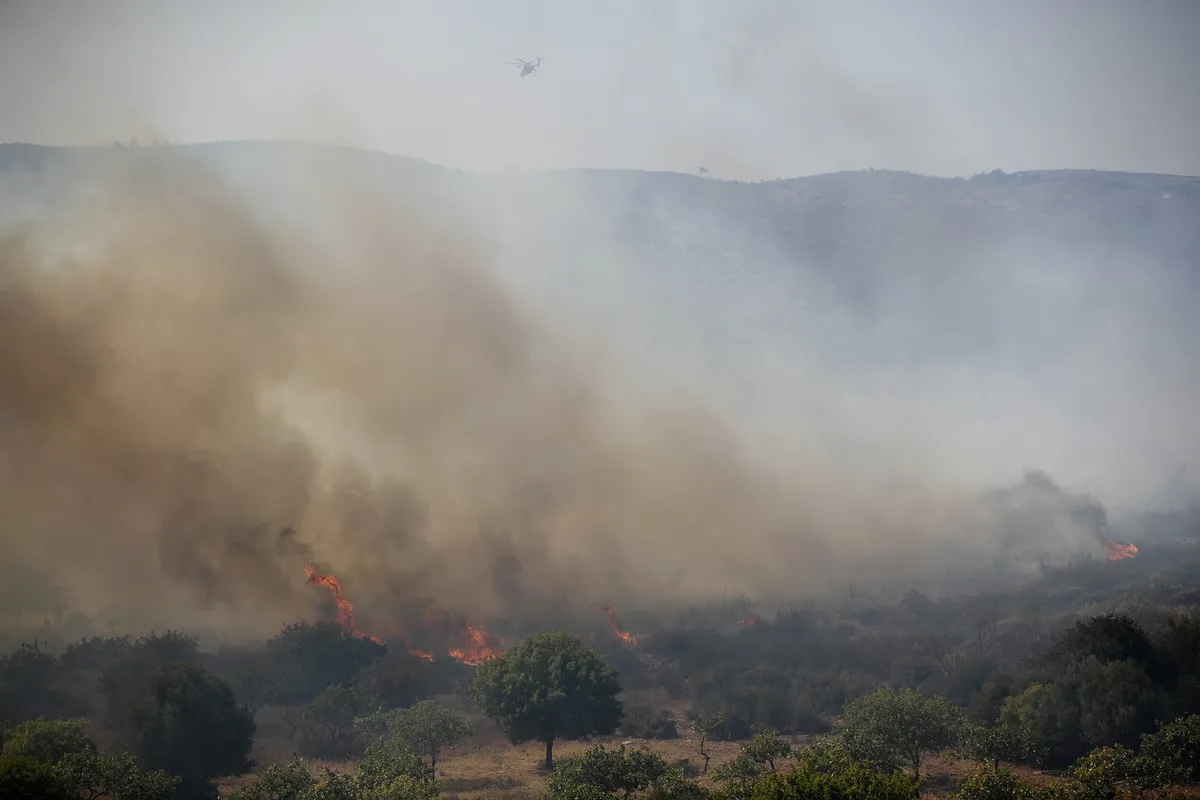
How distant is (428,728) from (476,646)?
2105 cm

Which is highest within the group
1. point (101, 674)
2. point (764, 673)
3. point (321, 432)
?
point (321, 432)

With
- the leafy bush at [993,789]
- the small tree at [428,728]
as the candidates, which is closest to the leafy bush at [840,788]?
the leafy bush at [993,789]

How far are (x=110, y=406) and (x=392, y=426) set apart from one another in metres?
24.8

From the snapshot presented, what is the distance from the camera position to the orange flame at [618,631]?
237ft

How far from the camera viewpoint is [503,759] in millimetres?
50656

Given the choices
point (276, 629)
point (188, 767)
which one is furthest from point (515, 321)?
point (188, 767)

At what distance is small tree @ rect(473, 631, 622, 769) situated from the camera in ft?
164

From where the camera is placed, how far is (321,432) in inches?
3295

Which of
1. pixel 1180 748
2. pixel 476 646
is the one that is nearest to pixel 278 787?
pixel 1180 748

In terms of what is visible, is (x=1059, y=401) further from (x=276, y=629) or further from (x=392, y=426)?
(x=276, y=629)

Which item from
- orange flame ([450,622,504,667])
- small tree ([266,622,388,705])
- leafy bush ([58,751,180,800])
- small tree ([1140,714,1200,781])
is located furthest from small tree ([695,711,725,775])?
leafy bush ([58,751,180,800])

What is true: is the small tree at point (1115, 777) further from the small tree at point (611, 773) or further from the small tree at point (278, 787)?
the small tree at point (278, 787)

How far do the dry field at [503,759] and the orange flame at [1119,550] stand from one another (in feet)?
213

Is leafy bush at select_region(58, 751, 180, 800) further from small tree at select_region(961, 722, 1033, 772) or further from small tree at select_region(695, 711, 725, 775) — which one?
small tree at select_region(961, 722, 1033, 772)
